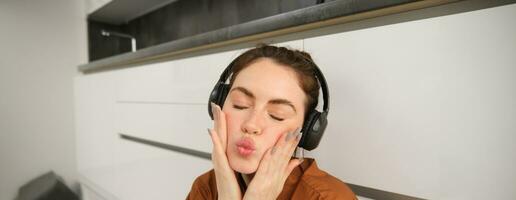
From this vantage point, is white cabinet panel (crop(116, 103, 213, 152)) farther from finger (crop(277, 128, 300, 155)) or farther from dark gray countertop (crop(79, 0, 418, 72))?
finger (crop(277, 128, 300, 155))

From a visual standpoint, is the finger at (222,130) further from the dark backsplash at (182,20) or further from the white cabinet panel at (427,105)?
the dark backsplash at (182,20)

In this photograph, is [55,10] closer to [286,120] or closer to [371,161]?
[286,120]

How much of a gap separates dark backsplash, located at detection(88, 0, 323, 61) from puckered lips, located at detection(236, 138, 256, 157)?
78 cm

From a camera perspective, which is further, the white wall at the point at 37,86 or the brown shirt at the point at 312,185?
the white wall at the point at 37,86

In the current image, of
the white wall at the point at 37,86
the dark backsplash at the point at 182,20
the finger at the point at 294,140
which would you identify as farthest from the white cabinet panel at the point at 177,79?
the white wall at the point at 37,86

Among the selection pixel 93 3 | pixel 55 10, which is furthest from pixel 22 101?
pixel 93 3

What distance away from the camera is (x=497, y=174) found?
43 cm

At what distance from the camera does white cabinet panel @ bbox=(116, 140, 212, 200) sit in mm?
932

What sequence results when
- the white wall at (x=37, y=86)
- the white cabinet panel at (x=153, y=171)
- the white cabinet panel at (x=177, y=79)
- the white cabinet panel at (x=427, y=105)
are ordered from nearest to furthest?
the white cabinet panel at (x=427, y=105) → the white cabinet panel at (x=177, y=79) → the white cabinet panel at (x=153, y=171) → the white wall at (x=37, y=86)

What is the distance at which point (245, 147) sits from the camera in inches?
18.6

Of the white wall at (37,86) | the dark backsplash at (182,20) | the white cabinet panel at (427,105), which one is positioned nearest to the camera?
the white cabinet panel at (427,105)

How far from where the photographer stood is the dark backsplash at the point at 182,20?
1259mm

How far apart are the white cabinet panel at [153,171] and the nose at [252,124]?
42cm

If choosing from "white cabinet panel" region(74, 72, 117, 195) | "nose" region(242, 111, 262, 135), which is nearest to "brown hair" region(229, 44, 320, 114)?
"nose" region(242, 111, 262, 135)
